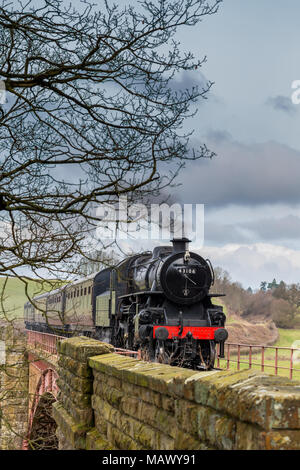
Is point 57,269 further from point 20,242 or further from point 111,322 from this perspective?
point 111,322

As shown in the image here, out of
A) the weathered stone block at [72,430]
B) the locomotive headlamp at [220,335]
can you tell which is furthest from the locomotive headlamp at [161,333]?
the weathered stone block at [72,430]

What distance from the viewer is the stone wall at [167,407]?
258 cm

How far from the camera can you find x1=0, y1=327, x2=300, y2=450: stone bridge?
8.48 feet

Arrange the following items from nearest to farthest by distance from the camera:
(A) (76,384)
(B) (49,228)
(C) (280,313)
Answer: (A) (76,384), (B) (49,228), (C) (280,313)

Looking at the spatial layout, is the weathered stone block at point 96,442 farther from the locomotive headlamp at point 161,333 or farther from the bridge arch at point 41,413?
the bridge arch at point 41,413

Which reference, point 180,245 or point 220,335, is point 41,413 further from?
point 180,245

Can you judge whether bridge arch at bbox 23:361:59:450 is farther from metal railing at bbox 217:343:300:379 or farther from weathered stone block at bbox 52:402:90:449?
weathered stone block at bbox 52:402:90:449

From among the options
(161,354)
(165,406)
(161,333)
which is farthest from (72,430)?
(161,333)

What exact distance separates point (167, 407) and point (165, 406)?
31mm

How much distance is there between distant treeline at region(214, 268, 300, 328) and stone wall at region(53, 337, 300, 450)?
40.2 metres
